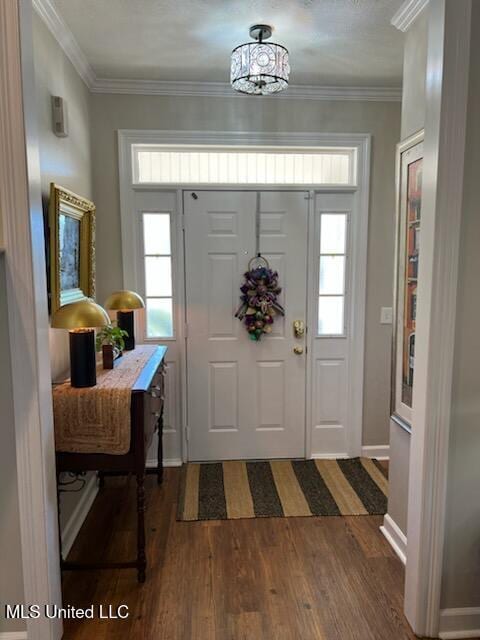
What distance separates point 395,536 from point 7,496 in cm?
188

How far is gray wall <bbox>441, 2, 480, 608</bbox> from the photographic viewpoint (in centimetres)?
158

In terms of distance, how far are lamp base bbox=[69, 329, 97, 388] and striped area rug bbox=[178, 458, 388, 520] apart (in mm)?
1149

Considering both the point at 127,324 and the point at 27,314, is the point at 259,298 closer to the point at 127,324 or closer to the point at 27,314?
the point at 127,324

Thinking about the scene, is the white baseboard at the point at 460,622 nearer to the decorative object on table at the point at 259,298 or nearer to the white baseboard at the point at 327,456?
the white baseboard at the point at 327,456

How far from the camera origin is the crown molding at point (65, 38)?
2041 millimetres

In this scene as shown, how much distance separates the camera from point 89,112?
2.88m

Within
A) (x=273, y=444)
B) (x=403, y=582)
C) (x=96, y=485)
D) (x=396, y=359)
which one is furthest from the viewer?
(x=273, y=444)

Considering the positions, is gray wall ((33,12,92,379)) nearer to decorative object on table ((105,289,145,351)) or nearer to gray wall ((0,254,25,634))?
decorative object on table ((105,289,145,351))

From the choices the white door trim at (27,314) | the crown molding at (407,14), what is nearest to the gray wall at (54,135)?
the white door trim at (27,314)

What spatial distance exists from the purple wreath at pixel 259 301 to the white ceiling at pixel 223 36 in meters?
1.30

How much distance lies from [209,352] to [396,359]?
1380 millimetres

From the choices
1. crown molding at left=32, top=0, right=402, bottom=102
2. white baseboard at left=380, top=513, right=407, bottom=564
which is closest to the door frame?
crown molding at left=32, top=0, right=402, bottom=102

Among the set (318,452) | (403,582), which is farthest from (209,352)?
(403,582)

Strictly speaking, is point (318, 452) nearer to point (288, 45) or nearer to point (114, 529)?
point (114, 529)
